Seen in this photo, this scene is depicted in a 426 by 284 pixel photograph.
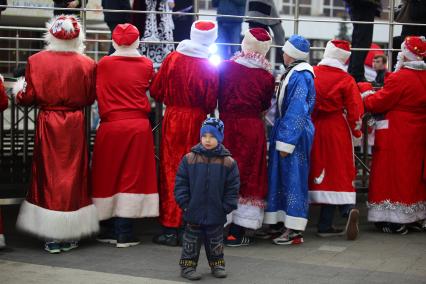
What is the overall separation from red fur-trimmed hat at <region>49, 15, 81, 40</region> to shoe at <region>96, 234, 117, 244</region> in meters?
1.98

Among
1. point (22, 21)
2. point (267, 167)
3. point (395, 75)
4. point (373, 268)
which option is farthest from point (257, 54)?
point (22, 21)

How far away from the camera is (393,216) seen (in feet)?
27.6

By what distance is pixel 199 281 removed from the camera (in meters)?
6.32

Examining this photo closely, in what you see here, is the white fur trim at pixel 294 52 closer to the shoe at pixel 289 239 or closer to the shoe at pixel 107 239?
the shoe at pixel 289 239

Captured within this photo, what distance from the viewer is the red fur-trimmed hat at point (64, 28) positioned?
7230 millimetres

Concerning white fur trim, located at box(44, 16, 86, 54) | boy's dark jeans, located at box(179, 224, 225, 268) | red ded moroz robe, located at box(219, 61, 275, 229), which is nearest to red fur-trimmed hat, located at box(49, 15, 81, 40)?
white fur trim, located at box(44, 16, 86, 54)

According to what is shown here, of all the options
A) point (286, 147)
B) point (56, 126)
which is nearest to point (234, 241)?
point (286, 147)

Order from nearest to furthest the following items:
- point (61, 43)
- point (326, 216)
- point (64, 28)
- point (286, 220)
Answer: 1. point (64, 28)
2. point (61, 43)
3. point (286, 220)
4. point (326, 216)

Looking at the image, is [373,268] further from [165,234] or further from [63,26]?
[63,26]

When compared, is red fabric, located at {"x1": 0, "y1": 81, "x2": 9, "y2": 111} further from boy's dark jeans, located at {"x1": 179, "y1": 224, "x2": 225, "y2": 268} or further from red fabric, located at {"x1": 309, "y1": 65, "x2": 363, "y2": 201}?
red fabric, located at {"x1": 309, "y1": 65, "x2": 363, "y2": 201}

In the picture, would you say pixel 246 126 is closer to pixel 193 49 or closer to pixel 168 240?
pixel 193 49

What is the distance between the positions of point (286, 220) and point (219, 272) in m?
1.46

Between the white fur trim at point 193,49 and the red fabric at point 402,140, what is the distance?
199 centimetres

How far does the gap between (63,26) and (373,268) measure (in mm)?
3477
